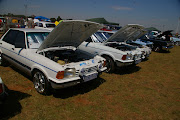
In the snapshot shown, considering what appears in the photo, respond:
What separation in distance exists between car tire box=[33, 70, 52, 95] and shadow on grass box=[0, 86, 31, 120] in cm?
35

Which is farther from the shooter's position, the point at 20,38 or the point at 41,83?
the point at 20,38

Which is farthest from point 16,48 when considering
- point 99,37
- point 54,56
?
point 99,37

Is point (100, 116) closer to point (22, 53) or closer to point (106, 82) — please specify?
point (106, 82)

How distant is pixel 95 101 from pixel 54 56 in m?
1.76

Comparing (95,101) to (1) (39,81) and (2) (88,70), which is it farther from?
(1) (39,81)

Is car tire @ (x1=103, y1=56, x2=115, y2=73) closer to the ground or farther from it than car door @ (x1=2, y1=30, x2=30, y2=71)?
closer to the ground

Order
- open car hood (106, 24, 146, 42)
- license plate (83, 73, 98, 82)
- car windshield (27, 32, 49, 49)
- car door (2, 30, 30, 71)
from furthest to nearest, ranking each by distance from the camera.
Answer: open car hood (106, 24, 146, 42)
car windshield (27, 32, 49, 49)
car door (2, 30, 30, 71)
license plate (83, 73, 98, 82)

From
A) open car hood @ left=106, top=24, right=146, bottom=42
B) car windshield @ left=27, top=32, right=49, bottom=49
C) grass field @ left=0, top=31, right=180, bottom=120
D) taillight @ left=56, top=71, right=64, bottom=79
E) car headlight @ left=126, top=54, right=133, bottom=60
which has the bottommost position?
grass field @ left=0, top=31, right=180, bottom=120

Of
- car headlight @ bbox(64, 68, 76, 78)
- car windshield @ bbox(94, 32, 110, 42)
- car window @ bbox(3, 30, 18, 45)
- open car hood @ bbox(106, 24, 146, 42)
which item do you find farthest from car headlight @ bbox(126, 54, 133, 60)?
car window @ bbox(3, 30, 18, 45)

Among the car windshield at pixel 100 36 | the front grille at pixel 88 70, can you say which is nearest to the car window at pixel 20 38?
the front grille at pixel 88 70

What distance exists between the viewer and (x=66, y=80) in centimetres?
307

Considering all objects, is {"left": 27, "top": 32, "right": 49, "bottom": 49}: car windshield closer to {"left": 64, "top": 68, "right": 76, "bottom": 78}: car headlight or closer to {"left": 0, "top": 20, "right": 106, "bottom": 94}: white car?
{"left": 0, "top": 20, "right": 106, "bottom": 94}: white car

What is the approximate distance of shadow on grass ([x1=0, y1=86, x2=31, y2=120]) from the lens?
273 cm

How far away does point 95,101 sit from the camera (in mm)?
3562
